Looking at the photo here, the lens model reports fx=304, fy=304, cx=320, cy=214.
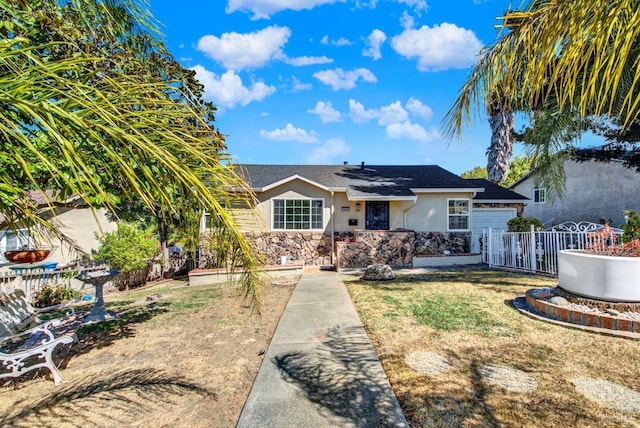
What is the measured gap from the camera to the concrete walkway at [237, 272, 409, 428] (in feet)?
10.5

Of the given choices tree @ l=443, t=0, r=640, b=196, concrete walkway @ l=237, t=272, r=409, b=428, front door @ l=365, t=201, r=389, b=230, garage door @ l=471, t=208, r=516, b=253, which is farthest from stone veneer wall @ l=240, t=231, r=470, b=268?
tree @ l=443, t=0, r=640, b=196

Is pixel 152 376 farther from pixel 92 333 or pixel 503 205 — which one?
pixel 503 205

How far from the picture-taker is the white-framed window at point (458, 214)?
15961mm

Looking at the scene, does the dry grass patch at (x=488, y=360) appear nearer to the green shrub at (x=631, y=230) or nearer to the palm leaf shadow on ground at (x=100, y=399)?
the palm leaf shadow on ground at (x=100, y=399)

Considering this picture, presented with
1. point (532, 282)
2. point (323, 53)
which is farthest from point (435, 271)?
point (323, 53)

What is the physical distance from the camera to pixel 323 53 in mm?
16641

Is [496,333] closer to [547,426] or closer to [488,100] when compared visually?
[547,426]

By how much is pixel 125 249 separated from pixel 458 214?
16185 millimetres

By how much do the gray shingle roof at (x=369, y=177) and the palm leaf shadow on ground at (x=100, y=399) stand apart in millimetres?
10612

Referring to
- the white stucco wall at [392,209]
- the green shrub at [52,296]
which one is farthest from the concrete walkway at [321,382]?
the white stucco wall at [392,209]

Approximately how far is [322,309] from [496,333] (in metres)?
3.65

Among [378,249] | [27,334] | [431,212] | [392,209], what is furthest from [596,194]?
[27,334]

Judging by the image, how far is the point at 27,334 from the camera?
18.8 feet

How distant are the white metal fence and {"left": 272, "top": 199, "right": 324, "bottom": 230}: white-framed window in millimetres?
8029
